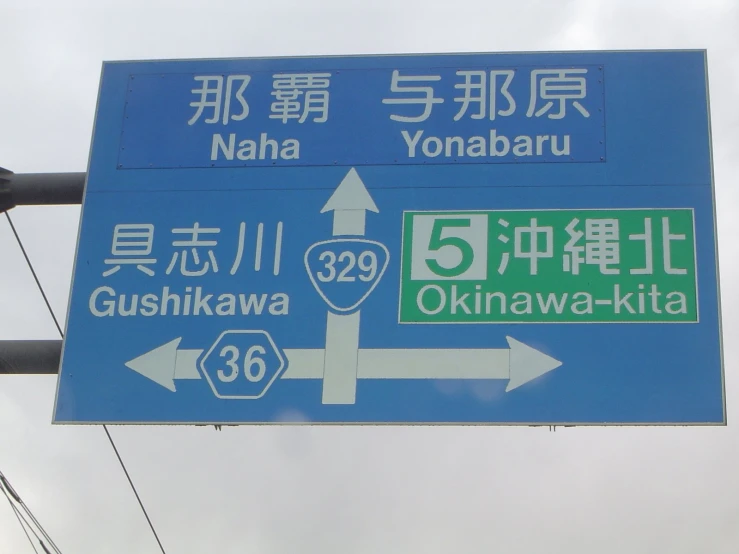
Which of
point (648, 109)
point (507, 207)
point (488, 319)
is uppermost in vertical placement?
point (648, 109)

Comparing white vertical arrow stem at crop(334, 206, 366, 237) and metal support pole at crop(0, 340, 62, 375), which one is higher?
white vertical arrow stem at crop(334, 206, 366, 237)

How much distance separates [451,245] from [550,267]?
0.52 meters

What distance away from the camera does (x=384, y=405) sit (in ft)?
21.7

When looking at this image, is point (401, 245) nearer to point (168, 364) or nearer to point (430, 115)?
point (430, 115)

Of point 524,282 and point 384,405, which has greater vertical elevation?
point 524,282

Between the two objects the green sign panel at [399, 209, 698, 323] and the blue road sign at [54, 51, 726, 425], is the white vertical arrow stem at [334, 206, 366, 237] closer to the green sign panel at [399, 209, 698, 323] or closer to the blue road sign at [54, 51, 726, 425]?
the blue road sign at [54, 51, 726, 425]

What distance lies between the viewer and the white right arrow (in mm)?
6625

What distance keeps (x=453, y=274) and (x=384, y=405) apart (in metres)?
0.78

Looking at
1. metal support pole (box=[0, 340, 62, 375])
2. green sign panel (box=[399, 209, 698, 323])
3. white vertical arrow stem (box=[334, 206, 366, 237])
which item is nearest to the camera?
green sign panel (box=[399, 209, 698, 323])

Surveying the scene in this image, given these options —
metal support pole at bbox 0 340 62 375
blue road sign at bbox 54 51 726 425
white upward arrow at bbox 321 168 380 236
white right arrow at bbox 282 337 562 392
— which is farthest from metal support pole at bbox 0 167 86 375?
white right arrow at bbox 282 337 562 392

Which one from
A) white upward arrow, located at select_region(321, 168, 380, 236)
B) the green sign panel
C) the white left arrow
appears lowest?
the white left arrow

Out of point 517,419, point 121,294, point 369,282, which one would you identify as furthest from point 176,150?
point 517,419

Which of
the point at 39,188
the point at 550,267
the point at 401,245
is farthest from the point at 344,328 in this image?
the point at 39,188

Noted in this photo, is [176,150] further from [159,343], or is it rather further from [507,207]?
[507,207]
